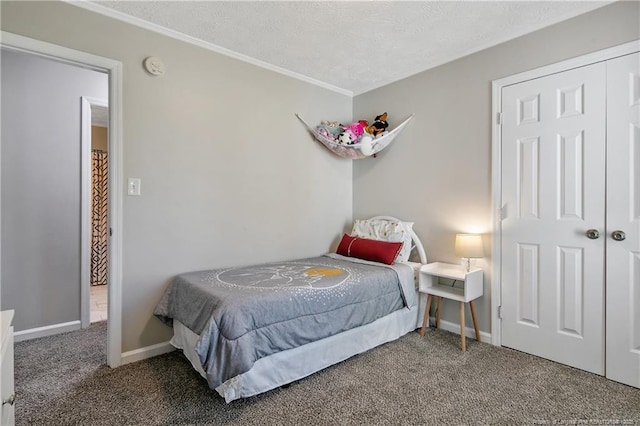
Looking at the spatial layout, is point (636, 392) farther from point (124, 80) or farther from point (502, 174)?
point (124, 80)

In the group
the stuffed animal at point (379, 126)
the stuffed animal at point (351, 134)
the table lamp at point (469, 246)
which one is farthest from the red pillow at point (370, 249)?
the stuffed animal at point (379, 126)

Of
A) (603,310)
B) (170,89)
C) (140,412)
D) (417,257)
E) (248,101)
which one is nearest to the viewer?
(140,412)

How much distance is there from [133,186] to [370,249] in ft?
6.49

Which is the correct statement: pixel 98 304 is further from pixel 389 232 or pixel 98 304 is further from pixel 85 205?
pixel 389 232

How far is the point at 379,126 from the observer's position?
339 cm

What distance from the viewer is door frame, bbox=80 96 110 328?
9.93ft

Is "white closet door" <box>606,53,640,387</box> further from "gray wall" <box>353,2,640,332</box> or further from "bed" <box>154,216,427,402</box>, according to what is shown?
"bed" <box>154,216,427,402</box>

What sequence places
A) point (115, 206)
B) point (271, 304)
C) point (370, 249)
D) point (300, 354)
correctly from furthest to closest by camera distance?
point (370, 249), point (115, 206), point (300, 354), point (271, 304)

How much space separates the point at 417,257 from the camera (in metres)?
3.21

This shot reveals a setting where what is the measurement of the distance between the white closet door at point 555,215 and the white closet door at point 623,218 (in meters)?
0.05

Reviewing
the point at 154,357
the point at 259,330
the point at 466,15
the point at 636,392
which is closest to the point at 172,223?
the point at 154,357

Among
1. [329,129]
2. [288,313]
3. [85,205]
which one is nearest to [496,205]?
[329,129]

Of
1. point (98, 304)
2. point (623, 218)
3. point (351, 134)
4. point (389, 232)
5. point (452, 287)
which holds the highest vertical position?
point (351, 134)

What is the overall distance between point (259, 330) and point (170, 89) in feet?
6.22
